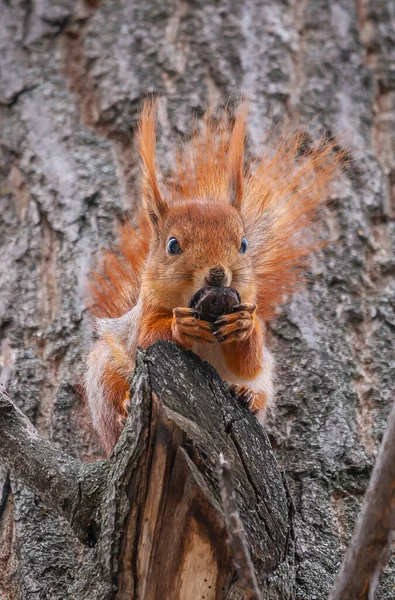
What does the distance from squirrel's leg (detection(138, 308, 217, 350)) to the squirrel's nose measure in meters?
0.10

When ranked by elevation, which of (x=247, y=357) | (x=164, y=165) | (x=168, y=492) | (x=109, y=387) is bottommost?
(x=168, y=492)

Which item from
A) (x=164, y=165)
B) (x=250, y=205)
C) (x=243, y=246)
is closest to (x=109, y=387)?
(x=243, y=246)

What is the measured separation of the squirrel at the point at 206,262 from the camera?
2223mm

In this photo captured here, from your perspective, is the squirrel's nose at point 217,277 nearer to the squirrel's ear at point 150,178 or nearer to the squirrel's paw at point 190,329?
the squirrel's paw at point 190,329

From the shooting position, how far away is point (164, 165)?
304 cm

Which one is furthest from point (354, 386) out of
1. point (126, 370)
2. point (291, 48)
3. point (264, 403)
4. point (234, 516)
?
point (291, 48)

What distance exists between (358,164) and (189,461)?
1724 millimetres

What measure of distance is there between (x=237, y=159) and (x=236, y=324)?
23.8 inches

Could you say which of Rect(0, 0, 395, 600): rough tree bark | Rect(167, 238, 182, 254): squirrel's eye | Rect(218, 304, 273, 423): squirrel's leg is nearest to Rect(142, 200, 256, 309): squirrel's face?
Rect(167, 238, 182, 254): squirrel's eye

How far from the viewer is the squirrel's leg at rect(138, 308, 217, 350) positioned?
206 cm

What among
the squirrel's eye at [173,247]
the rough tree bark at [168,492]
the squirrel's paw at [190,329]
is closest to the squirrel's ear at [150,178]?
the squirrel's eye at [173,247]

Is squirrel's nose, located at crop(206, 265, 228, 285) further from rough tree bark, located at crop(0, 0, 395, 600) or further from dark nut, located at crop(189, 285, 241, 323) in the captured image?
rough tree bark, located at crop(0, 0, 395, 600)

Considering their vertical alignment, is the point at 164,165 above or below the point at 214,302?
above

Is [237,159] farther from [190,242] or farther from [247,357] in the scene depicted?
[247,357]
